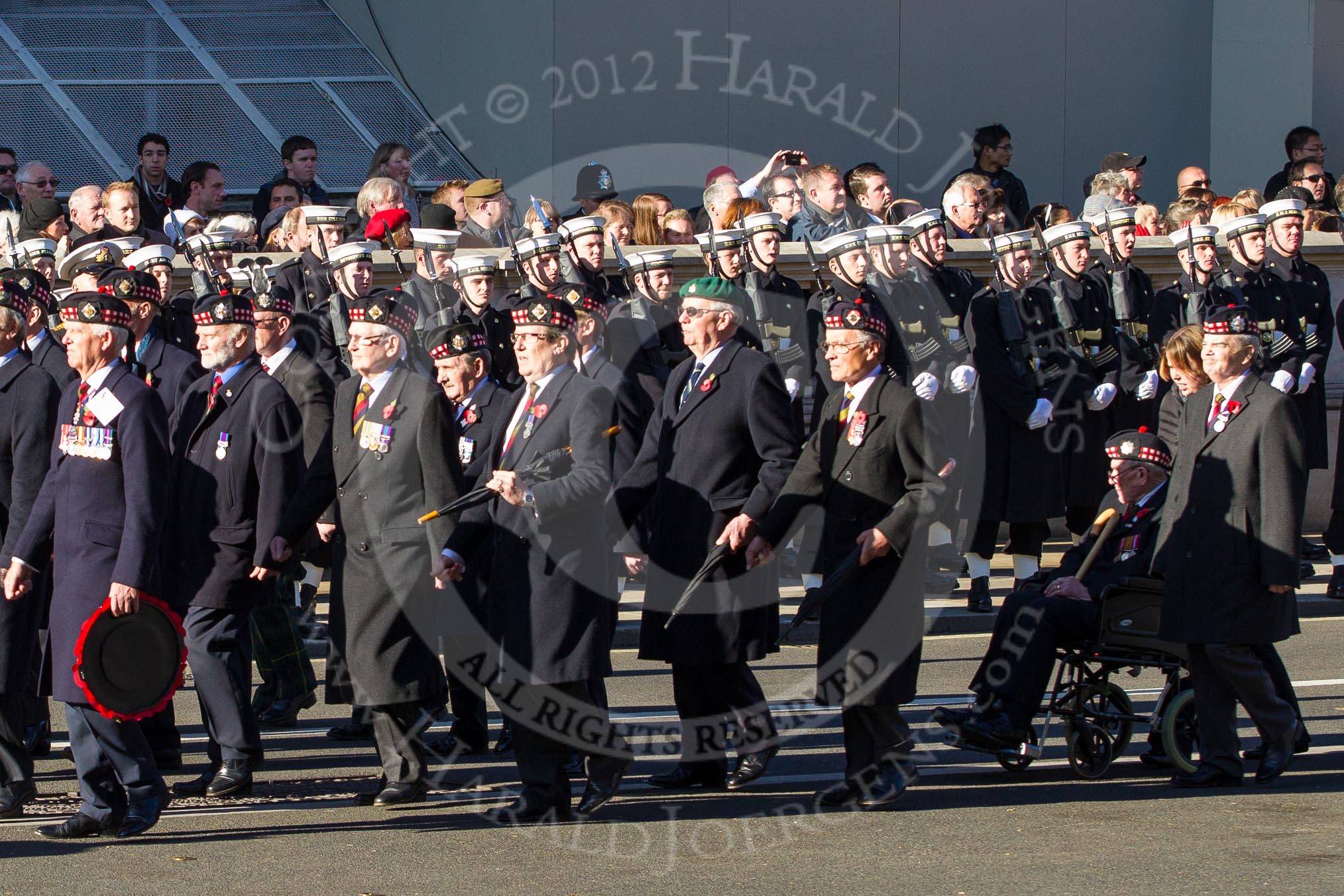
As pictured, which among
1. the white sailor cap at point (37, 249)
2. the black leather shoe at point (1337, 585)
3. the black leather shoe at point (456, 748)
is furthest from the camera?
the black leather shoe at point (1337, 585)

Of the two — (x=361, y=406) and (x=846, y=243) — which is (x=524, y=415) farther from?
(x=846, y=243)

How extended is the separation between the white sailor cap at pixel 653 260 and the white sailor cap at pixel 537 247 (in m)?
0.55

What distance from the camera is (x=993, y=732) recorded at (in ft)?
25.5

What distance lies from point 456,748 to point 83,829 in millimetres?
1953

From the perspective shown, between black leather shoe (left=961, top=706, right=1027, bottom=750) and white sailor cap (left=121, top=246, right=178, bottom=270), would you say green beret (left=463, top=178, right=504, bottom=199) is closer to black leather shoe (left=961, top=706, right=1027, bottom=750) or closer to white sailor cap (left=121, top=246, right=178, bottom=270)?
white sailor cap (left=121, top=246, right=178, bottom=270)

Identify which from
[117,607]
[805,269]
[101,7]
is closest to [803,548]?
[805,269]

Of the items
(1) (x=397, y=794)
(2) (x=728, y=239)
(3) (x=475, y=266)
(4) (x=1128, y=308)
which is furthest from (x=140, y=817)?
(4) (x=1128, y=308)

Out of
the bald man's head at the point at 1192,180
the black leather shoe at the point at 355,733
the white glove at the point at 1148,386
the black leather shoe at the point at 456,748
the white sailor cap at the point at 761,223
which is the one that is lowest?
the black leather shoe at the point at 456,748

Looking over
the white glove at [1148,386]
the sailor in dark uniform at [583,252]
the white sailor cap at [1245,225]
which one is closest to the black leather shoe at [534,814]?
the sailor in dark uniform at [583,252]

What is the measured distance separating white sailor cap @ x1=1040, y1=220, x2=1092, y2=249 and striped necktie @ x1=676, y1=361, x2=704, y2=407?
16.3ft

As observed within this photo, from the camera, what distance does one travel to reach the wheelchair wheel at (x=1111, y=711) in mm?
7910

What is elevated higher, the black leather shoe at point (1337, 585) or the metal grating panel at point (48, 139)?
the metal grating panel at point (48, 139)

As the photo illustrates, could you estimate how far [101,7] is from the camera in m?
20.4

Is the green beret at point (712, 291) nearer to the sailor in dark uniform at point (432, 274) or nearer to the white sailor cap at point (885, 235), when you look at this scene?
the sailor in dark uniform at point (432, 274)
